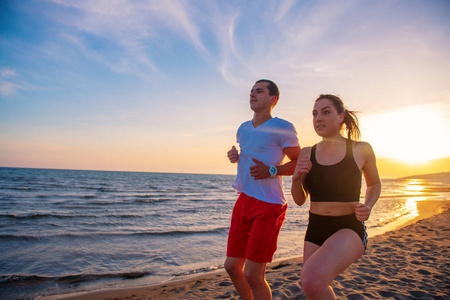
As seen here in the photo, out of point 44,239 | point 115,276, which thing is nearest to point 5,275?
point 115,276

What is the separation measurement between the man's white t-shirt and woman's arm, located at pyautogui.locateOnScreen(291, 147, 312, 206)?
274 millimetres

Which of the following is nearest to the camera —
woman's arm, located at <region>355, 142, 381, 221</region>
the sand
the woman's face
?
woman's arm, located at <region>355, 142, 381, 221</region>

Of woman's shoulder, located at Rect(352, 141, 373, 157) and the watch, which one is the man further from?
woman's shoulder, located at Rect(352, 141, 373, 157)

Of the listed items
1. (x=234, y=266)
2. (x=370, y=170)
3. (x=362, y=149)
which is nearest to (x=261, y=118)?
(x=362, y=149)

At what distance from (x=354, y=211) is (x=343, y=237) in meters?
0.27

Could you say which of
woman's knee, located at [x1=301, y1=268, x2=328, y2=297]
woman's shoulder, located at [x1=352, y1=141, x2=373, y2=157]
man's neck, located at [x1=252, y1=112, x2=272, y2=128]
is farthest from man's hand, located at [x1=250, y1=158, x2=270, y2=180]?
woman's knee, located at [x1=301, y1=268, x2=328, y2=297]

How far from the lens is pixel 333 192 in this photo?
2.37 m

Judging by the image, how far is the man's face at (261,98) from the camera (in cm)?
319

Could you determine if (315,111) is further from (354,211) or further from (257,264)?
(257,264)

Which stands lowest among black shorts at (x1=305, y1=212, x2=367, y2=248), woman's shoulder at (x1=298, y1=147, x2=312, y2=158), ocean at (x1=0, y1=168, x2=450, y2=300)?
ocean at (x1=0, y1=168, x2=450, y2=300)

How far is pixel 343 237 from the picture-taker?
2166 mm

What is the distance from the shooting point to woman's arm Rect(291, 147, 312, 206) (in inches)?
92.4

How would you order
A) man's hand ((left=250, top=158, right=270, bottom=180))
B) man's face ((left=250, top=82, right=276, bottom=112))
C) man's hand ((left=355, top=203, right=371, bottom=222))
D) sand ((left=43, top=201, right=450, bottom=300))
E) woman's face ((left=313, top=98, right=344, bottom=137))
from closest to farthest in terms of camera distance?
1. man's hand ((left=355, top=203, right=371, bottom=222))
2. woman's face ((left=313, top=98, right=344, bottom=137))
3. man's hand ((left=250, top=158, right=270, bottom=180))
4. man's face ((left=250, top=82, right=276, bottom=112))
5. sand ((left=43, top=201, right=450, bottom=300))

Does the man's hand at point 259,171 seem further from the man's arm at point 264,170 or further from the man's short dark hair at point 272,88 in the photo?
the man's short dark hair at point 272,88
